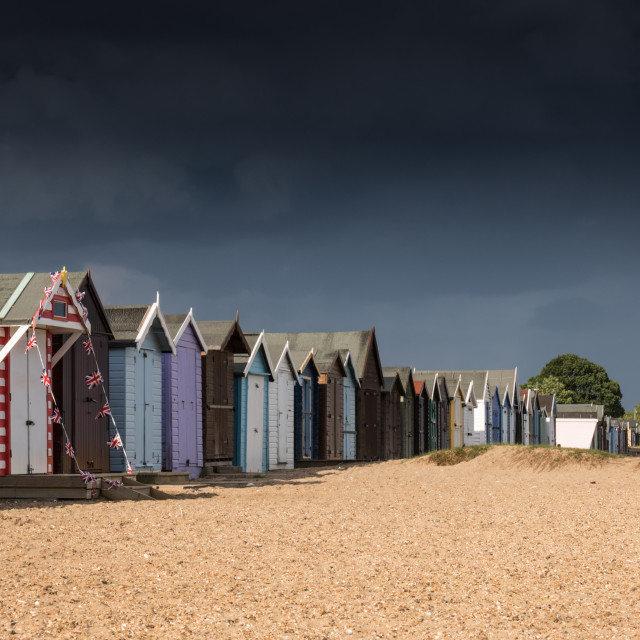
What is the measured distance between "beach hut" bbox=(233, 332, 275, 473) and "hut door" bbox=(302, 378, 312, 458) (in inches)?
146

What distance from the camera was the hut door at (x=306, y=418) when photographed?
34656 mm

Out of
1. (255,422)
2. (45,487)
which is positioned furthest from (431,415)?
(45,487)

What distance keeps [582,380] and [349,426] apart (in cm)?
8408

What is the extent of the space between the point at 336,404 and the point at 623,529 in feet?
79.5

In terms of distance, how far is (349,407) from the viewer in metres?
39.3

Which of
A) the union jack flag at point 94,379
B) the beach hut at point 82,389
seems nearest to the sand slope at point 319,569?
the beach hut at point 82,389

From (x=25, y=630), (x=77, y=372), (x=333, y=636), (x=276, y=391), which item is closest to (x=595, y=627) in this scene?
(x=333, y=636)

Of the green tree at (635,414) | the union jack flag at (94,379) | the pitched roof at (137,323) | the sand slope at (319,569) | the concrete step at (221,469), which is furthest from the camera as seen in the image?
the green tree at (635,414)

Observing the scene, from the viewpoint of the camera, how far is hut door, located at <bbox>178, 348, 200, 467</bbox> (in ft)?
83.1

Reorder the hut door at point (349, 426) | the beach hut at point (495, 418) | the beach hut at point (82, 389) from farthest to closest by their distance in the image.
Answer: the beach hut at point (495, 418), the hut door at point (349, 426), the beach hut at point (82, 389)

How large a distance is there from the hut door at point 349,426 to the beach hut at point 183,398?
13037 mm

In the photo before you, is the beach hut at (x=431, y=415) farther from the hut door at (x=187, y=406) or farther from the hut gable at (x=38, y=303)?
the hut gable at (x=38, y=303)

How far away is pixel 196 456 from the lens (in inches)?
1026

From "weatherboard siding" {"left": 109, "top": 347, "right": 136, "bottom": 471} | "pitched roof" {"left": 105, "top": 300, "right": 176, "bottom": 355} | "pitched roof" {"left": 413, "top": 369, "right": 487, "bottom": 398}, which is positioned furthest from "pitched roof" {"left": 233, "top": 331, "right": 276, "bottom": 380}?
"pitched roof" {"left": 413, "top": 369, "right": 487, "bottom": 398}
